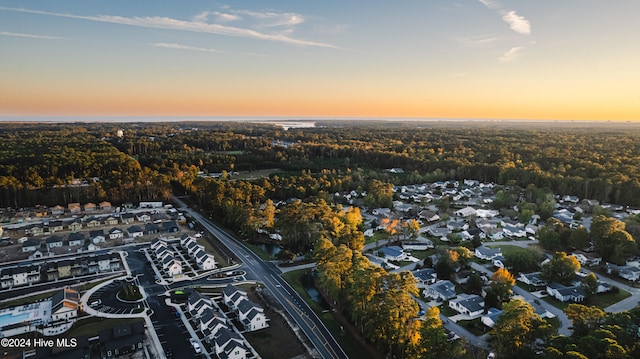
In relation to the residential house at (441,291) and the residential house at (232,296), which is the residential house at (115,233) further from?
the residential house at (441,291)

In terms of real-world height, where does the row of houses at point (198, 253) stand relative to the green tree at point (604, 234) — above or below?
below

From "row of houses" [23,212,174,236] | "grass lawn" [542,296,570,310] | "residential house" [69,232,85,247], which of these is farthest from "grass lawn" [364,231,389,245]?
"residential house" [69,232,85,247]

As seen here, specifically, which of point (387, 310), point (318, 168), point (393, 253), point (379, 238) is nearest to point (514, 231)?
point (379, 238)

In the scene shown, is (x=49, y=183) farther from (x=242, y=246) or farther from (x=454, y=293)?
(x=454, y=293)

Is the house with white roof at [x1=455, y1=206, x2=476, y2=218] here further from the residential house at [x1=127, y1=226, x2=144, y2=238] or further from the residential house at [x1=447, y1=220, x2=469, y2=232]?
the residential house at [x1=127, y1=226, x2=144, y2=238]

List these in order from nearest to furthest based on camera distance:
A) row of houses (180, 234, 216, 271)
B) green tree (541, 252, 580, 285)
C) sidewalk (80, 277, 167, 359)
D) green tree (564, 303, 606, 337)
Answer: green tree (564, 303, 606, 337)
sidewalk (80, 277, 167, 359)
green tree (541, 252, 580, 285)
row of houses (180, 234, 216, 271)

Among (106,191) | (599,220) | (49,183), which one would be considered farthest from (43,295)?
(599,220)

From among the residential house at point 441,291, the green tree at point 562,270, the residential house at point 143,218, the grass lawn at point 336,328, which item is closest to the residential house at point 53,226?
the residential house at point 143,218

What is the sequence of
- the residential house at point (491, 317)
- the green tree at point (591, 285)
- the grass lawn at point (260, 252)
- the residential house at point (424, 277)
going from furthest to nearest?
the grass lawn at point (260, 252) < the residential house at point (424, 277) < the green tree at point (591, 285) < the residential house at point (491, 317)
